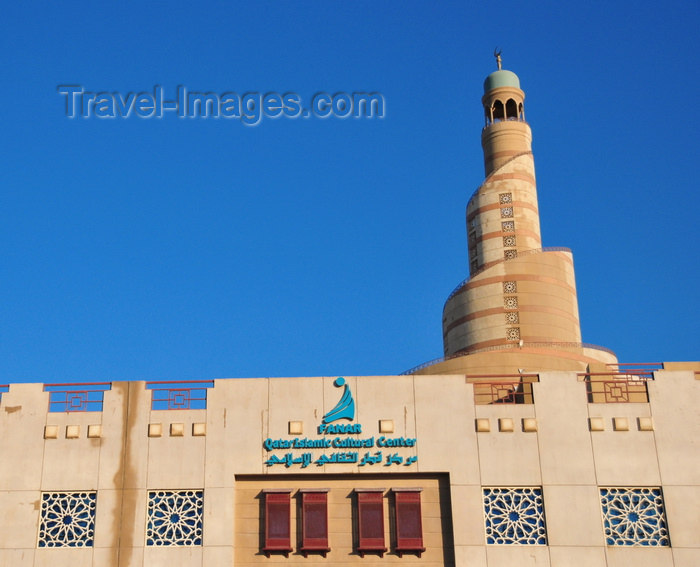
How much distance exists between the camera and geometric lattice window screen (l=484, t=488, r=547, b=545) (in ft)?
78.8

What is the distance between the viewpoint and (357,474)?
985 inches

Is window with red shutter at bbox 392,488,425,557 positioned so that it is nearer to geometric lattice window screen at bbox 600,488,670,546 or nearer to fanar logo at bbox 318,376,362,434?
fanar logo at bbox 318,376,362,434

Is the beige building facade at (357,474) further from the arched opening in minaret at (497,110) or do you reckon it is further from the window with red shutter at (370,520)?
the arched opening in minaret at (497,110)

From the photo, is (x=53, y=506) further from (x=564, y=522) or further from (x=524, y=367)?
(x=524, y=367)

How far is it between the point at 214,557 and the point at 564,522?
31.9ft

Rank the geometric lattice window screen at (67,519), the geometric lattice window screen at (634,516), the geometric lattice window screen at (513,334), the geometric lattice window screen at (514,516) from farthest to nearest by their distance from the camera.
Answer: the geometric lattice window screen at (513,334)
the geometric lattice window screen at (67,519)
the geometric lattice window screen at (514,516)
the geometric lattice window screen at (634,516)

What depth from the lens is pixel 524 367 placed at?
145 ft

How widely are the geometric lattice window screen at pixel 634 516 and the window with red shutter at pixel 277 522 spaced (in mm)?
8808

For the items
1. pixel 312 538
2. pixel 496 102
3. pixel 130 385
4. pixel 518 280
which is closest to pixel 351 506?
pixel 312 538

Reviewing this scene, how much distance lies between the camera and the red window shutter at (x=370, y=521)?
79.4ft

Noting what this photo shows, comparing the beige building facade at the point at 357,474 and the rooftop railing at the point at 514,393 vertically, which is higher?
the rooftop railing at the point at 514,393

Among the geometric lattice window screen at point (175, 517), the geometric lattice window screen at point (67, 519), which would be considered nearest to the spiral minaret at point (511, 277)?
the geometric lattice window screen at point (175, 517)

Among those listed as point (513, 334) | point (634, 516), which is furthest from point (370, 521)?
point (513, 334)

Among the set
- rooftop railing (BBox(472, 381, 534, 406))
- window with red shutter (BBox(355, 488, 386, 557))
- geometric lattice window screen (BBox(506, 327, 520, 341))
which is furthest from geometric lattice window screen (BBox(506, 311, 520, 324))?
window with red shutter (BBox(355, 488, 386, 557))
